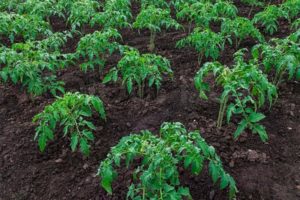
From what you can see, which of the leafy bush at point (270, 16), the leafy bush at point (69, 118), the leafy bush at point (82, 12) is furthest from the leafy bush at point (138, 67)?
the leafy bush at point (270, 16)

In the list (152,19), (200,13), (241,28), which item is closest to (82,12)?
(152,19)

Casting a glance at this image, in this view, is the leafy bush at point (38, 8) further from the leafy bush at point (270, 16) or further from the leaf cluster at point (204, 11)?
the leafy bush at point (270, 16)

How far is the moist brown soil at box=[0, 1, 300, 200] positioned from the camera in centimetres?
342

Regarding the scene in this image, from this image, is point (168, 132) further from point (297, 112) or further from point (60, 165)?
point (297, 112)

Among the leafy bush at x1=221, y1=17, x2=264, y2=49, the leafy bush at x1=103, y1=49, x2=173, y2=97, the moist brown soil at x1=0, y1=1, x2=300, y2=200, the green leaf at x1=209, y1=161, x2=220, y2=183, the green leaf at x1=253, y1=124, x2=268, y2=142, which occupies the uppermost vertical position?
the leafy bush at x1=221, y1=17, x2=264, y2=49

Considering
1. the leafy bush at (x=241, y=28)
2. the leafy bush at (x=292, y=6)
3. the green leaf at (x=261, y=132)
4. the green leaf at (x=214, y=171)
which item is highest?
the leafy bush at (x=292, y=6)

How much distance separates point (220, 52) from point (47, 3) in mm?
2522

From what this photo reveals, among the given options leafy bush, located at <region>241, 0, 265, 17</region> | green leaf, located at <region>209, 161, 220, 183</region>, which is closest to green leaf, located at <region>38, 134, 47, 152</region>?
green leaf, located at <region>209, 161, 220, 183</region>

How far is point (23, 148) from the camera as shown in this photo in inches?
154

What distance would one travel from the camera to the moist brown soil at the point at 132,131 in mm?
3416

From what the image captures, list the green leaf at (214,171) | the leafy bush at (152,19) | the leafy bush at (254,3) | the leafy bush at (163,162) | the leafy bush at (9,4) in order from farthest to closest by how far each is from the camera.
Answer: the leafy bush at (254,3)
the leafy bush at (9,4)
the leafy bush at (152,19)
the green leaf at (214,171)
the leafy bush at (163,162)

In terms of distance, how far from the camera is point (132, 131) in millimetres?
4035

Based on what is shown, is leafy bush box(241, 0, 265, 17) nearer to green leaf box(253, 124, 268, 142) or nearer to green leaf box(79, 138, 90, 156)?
green leaf box(253, 124, 268, 142)

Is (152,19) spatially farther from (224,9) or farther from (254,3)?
(254,3)
